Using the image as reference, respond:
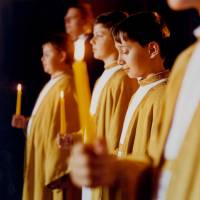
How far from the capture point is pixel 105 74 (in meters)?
1.61

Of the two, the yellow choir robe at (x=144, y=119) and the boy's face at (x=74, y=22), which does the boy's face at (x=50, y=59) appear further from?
the yellow choir robe at (x=144, y=119)

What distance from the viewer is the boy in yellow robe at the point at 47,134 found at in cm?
190

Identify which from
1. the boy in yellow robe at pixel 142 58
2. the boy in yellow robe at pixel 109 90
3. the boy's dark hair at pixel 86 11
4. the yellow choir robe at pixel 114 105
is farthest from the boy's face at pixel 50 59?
the boy in yellow robe at pixel 142 58

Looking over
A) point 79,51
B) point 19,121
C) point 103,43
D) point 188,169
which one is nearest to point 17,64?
point 19,121

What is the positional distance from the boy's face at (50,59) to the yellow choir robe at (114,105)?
53 cm

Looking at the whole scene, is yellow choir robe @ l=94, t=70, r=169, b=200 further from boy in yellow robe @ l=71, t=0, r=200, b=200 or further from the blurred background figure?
the blurred background figure

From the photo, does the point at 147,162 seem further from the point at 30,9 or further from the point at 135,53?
the point at 30,9

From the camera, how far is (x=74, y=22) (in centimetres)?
206

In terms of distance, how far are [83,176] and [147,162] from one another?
0.47 ft

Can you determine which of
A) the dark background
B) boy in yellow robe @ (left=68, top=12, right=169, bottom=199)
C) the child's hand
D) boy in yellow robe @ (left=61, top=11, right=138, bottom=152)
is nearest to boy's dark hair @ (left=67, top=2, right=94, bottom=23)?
the dark background

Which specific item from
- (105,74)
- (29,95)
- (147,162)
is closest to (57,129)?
(29,95)

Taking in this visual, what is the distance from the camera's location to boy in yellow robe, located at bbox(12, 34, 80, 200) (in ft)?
6.24

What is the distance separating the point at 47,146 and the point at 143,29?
818 millimetres

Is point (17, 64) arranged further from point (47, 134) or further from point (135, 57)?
point (135, 57)
